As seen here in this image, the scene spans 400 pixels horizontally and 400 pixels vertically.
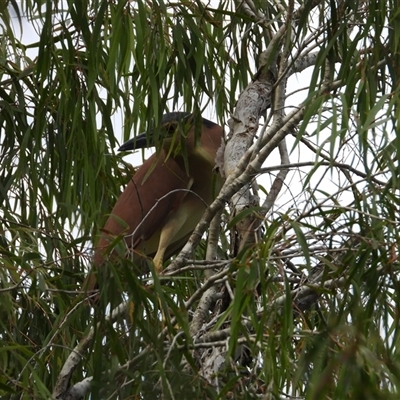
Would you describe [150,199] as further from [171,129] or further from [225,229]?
[225,229]

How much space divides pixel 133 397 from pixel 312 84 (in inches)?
25.2

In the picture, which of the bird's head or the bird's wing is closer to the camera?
the bird's head

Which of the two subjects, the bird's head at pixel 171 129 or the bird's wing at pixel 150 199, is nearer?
the bird's head at pixel 171 129

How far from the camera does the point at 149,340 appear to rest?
1.59 metres

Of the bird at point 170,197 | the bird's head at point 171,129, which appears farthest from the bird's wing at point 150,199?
the bird's head at point 171,129

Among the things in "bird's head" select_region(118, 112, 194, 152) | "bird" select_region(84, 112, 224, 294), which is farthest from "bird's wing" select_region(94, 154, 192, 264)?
"bird's head" select_region(118, 112, 194, 152)

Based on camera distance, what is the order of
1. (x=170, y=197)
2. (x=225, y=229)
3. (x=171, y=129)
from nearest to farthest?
1. (x=225, y=229)
2. (x=171, y=129)
3. (x=170, y=197)

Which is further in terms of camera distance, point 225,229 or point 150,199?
point 150,199

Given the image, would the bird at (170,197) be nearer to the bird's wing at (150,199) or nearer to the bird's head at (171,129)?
the bird's wing at (150,199)

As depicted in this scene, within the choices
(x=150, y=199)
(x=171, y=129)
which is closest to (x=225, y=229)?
(x=171, y=129)

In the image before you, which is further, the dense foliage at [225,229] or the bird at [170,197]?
the bird at [170,197]

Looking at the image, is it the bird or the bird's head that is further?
the bird

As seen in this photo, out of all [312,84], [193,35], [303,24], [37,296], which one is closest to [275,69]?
[193,35]

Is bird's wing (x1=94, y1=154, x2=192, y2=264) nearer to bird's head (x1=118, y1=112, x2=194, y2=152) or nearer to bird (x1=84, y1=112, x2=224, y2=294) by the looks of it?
bird (x1=84, y1=112, x2=224, y2=294)
